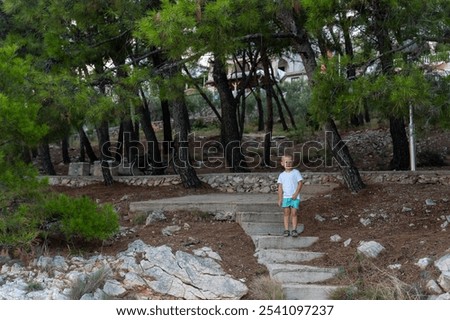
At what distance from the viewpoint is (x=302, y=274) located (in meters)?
7.18

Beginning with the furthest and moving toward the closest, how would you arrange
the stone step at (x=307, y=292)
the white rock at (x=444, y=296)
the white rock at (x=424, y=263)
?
the white rock at (x=424, y=263) < the stone step at (x=307, y=292) < the white rock at (x=444, y=296)

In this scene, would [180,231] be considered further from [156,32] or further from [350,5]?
[350,5]

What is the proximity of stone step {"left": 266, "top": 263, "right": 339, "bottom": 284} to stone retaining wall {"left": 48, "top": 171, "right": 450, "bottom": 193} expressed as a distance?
4363 millimetres

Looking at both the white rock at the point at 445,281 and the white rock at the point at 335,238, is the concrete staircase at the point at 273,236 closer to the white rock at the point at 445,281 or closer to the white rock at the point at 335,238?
the white rock at the point at 335,238

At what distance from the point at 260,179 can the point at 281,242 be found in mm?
4067

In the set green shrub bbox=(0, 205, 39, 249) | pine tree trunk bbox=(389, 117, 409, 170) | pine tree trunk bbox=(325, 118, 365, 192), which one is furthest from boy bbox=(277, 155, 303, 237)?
pine tree trunk bbox=(389, 117, 409, 170)

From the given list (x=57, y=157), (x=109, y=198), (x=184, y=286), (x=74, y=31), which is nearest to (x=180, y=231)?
(x=184, y=286)

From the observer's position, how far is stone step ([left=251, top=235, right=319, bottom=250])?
826 centimetres

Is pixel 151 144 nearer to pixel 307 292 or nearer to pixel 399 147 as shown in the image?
pixel 399 147

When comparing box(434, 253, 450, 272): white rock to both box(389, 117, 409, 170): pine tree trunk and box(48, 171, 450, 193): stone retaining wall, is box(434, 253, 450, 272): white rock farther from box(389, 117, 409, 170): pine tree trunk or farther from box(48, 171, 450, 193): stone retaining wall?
box(389, 117, 409, 170): pine tree trunk

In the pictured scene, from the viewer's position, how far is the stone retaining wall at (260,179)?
36.8 feet

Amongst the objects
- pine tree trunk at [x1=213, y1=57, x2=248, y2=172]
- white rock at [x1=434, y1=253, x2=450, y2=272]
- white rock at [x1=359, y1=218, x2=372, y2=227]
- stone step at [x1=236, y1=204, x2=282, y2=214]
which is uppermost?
pine tree trunk at [x1=213, y1=57, x2=248, y2=172]

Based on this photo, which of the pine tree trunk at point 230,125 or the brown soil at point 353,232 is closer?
the brown soil at point 353,232

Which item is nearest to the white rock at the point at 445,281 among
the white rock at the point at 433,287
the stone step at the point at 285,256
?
the white rock at the point at 433,287
